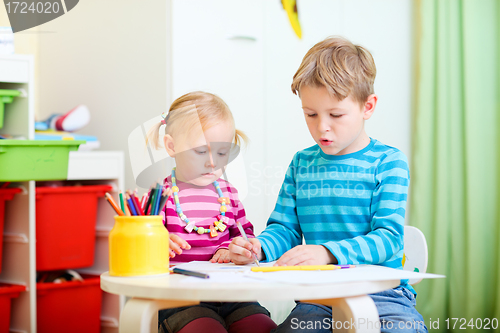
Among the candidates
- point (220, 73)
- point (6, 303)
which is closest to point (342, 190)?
point (220, 73)

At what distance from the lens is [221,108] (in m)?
1.08

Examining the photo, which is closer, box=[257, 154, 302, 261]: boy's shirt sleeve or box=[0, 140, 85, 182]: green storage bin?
box=[257, 154, 302, 261]: boy's shirt sleeve

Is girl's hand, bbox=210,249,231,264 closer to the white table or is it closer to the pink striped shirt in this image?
the pink striped shirt

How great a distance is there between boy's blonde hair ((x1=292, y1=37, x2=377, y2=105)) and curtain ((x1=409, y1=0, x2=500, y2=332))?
1.02m

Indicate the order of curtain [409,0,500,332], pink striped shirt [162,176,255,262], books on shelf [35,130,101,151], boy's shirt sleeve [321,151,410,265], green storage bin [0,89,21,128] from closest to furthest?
boy's shirt sleeve [321,151,410,265] → pink striped shirt [162,176,255,262] → green storage bin [0,89,21,128] → books on shelf [35,130,101,151] → curtain [409,0,500,332]

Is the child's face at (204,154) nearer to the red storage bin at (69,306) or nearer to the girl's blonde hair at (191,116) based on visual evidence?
the girl's blonde hair at (191,116)

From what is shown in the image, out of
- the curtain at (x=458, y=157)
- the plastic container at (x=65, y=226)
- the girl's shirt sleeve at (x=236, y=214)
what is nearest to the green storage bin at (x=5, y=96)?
the plastic container at (x=65, y=226)

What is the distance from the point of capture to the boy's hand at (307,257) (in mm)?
800

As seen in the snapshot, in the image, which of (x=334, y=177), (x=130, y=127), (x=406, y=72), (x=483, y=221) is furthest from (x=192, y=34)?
(x=483, y=221)

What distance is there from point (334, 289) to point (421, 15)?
5.29 ft

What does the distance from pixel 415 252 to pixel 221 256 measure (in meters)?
0.48

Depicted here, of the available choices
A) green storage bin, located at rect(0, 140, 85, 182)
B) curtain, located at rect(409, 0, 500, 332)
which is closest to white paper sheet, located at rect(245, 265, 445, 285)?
green storage bin, located at rect(0, 140, 85, 182)

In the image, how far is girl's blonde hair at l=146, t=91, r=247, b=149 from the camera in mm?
1034

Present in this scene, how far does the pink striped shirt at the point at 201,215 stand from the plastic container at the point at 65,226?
73 centimetres
